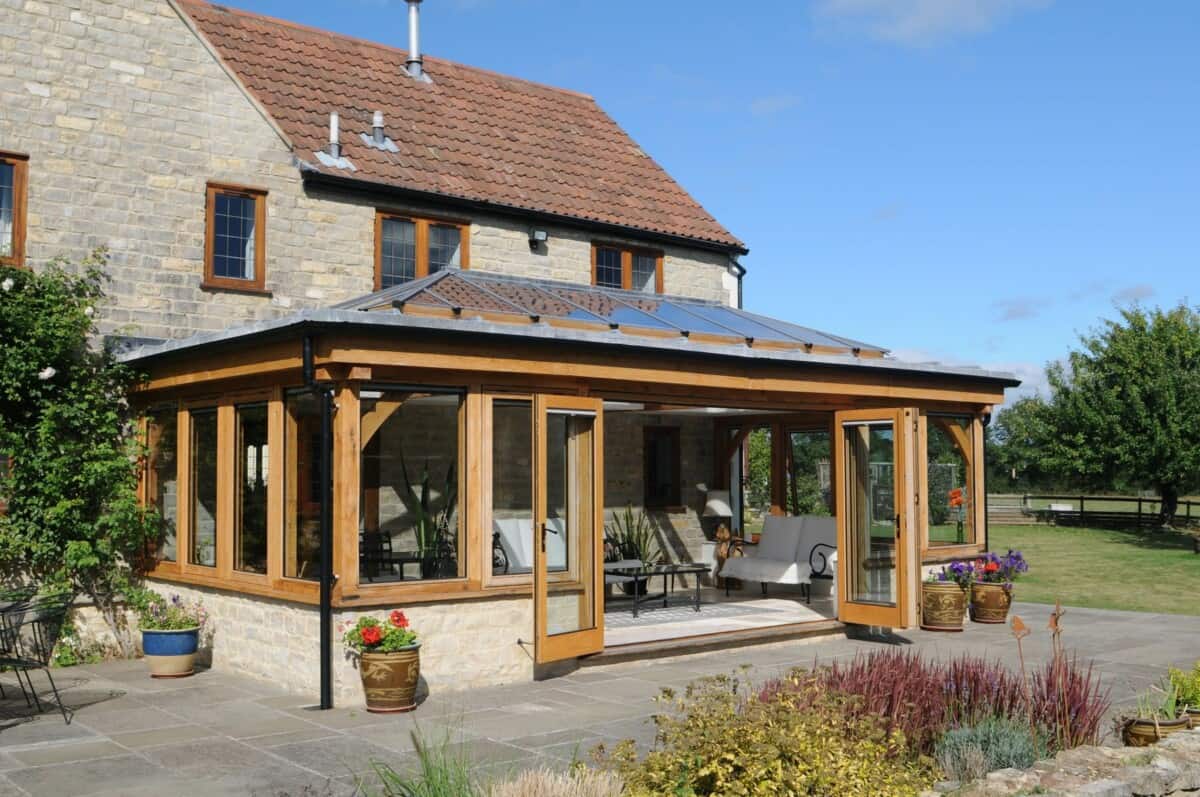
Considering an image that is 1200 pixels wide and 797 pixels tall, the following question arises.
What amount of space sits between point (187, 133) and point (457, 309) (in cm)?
449

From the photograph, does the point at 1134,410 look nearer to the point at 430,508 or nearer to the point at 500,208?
the point at 500,208

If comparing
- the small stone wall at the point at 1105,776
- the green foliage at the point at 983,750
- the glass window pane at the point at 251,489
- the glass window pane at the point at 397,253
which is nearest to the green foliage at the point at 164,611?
the glass window pane at the point at 251,489

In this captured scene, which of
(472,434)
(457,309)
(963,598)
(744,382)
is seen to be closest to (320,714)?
(472,434)

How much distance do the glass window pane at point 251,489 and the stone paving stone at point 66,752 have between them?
8.64ft

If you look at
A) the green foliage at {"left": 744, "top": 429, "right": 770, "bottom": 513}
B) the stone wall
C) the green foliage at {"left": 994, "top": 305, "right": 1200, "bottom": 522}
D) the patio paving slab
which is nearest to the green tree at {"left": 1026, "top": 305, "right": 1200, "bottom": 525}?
the green foliage at {"left": 994, "top": 305, "right": 1200, "bottom": 522}

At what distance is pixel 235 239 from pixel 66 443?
3081 millimetres

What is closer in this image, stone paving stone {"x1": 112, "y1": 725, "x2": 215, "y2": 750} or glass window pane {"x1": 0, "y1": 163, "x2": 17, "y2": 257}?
stone paving stone {"x1": 112, "y1": 725, "x2": 215, "y2": 750}

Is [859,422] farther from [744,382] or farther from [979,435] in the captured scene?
[979,435]

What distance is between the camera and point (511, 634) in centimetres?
1016

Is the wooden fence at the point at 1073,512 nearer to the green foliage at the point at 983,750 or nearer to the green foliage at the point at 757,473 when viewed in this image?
the green foliage at the point at 757,473

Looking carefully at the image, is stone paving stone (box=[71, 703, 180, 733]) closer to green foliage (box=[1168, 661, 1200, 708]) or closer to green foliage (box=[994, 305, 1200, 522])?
green foliage (box=[1168, 661, 1200, 708])

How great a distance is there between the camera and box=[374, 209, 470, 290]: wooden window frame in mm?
14469

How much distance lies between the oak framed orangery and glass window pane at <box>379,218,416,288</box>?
4.57 feet

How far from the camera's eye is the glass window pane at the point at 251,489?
10562 mm
